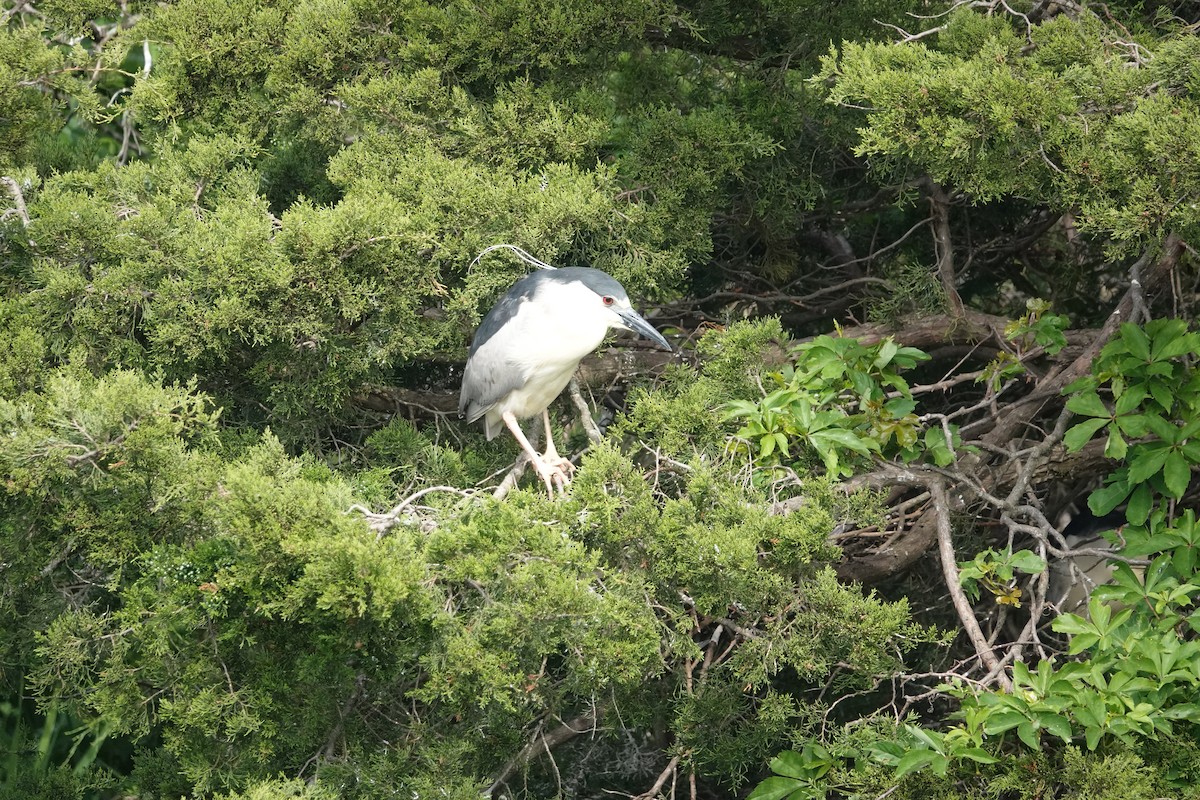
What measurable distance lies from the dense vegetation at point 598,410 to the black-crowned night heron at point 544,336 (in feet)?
0.42

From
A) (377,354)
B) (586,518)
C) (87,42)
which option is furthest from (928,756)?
(87,42)

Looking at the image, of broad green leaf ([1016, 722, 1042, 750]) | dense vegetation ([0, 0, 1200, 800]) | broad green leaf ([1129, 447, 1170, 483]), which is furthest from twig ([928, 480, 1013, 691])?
broad green leaf ([1129, 447, 1170, 483])

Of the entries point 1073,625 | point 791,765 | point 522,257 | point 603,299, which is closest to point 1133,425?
point 1073,625

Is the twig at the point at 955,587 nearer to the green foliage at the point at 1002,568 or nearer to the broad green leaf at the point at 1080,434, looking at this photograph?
the green foliage at the point at 1002,568

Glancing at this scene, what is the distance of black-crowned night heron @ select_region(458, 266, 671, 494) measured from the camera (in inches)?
137

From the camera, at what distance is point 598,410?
4.19m

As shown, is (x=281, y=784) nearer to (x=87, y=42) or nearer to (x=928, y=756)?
(x=928, y=756)

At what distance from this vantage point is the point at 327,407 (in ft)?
11.8

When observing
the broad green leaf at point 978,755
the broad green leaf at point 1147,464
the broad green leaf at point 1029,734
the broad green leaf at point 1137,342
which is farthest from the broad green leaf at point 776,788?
the broad green leaf at point 1137,342

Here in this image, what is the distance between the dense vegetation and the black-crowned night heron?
13 centimetres

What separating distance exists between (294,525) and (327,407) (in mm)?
1048

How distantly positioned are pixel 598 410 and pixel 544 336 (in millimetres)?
729

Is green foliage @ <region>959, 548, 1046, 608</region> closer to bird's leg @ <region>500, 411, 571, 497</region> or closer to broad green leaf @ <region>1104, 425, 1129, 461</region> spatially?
broad green leaf @ <region>1104, 425, 1129, 461</region>

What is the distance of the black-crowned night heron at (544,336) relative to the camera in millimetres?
3486
